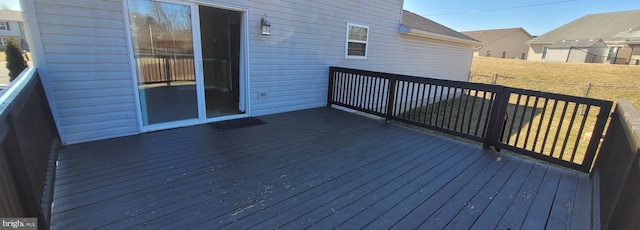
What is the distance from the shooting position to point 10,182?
54.5 inches

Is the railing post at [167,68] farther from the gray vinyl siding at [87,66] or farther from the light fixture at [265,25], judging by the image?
the light fixture at [265,25]

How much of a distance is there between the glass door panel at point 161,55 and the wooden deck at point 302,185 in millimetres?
589

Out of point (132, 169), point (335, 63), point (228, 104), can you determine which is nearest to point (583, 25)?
point (335, 63)

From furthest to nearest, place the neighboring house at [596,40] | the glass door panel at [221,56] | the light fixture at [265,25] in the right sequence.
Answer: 1. the neighboring house at [596,40]
2. the glass door panel at [221,56]
3. the light fixture at [265,25]

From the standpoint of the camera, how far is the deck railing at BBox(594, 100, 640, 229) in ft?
5.04

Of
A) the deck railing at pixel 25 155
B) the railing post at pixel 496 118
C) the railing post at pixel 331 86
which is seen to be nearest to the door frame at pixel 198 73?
the deck railing at pixel 25 155

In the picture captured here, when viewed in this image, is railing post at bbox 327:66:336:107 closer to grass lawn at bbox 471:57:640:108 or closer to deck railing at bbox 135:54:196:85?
deck railing at bbox 135:54:196:85

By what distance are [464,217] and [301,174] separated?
4.78ft

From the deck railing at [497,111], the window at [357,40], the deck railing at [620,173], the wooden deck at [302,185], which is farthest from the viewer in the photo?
the window at [357,40]

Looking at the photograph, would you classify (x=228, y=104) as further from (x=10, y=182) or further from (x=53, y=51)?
(x=10, y=182)

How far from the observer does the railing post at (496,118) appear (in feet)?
11.3

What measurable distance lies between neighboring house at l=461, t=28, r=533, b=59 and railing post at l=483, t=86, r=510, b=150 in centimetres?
3097

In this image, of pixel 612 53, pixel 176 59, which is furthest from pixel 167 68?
pixel 612 53

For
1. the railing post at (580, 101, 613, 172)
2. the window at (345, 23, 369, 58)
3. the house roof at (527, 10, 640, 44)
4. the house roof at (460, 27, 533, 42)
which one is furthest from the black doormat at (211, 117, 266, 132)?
the house roof at (460, 27, 533, 42)
